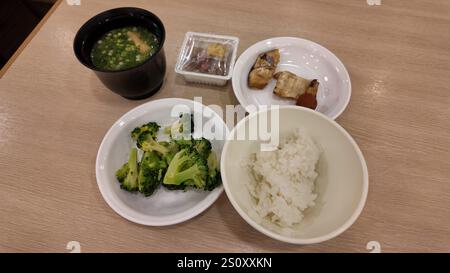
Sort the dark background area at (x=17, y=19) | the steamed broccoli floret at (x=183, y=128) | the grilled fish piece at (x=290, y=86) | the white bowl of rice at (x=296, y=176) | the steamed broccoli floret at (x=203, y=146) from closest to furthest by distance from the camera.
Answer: the white bowl of rice at (x=296, y=176) → the steamed broccoli floret at (x=203, y=146) → the steamed broccoli floret at (x=183, y=128) → the grilled fish piece at (x=290, y=86) → the dark background area at (x=17, y=19)

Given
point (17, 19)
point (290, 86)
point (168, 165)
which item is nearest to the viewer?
point (168, 165)

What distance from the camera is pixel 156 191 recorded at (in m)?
1.12

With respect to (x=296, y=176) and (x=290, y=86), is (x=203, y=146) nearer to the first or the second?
(x=296, y=176)

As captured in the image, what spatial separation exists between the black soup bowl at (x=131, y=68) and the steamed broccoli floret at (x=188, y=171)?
38 centimetres

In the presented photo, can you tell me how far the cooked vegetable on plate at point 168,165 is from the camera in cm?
105

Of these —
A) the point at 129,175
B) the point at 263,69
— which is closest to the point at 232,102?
the point at 263,69

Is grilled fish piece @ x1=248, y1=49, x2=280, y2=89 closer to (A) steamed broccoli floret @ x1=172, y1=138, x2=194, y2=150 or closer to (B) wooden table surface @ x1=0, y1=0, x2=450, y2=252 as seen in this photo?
(B) wooden table surface @ x1=0, y1=0, x2=450, y2=252

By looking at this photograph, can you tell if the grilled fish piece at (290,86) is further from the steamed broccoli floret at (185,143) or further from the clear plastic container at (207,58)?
the steamed broccoli floret at (185,143)

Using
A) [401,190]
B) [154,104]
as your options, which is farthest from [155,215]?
[401,190]

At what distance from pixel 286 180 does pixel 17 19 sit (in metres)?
3.00

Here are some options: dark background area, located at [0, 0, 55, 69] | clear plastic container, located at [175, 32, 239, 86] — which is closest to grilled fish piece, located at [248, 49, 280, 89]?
clear plastic container, located at [175, 32, 239, 86]

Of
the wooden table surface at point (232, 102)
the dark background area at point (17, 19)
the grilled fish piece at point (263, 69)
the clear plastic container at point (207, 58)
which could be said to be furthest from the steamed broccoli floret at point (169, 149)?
the dark background area at point (17, 19)

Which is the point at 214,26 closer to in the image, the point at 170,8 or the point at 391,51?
the point at 170,8

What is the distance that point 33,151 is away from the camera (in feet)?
4.05
